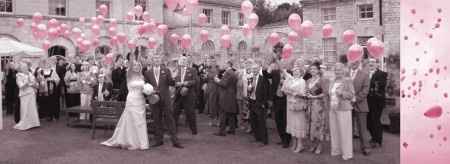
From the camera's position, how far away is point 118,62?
10.8m

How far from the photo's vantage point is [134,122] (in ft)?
25.0

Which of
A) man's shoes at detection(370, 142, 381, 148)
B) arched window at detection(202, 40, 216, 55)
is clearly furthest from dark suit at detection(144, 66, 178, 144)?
arched window at detection(202, 40, 216, 55)

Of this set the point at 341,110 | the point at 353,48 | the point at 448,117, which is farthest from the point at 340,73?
the point at 448,117

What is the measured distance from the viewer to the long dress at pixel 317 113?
7141mm

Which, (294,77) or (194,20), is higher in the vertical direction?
(194,20)

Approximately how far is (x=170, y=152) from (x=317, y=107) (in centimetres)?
266

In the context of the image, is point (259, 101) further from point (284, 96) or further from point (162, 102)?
point (162, 102)

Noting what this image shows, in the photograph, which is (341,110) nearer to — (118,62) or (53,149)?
(53,149)

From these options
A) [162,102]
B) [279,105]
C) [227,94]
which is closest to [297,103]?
[279,105]

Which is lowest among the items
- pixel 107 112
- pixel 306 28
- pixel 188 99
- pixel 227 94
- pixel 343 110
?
pixel 107 112

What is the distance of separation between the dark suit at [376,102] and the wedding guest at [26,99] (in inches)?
300

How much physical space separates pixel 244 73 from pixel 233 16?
22.3 metres

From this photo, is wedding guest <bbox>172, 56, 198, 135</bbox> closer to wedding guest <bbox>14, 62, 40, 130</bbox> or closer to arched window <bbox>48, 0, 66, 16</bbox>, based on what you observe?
wedding guest <bbox>14, 62, 40, 130</bbox>

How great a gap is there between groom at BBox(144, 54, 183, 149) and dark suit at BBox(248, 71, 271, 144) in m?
1.58
